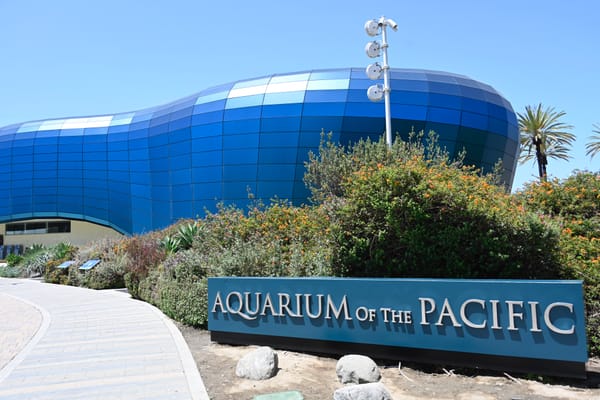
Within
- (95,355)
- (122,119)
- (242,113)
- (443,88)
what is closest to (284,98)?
(242,113)

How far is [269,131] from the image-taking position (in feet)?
105

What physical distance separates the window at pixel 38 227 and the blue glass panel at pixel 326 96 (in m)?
32.1

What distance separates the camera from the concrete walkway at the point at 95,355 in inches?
216

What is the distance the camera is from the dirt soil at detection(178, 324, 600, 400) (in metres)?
4.98

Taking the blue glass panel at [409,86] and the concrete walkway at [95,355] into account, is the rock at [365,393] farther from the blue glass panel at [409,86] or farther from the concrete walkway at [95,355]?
the blue glass panel at [409,86]

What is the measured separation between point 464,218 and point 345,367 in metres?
3.89

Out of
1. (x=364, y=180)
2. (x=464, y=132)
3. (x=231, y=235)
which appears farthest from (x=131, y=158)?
(x=364, y=180)

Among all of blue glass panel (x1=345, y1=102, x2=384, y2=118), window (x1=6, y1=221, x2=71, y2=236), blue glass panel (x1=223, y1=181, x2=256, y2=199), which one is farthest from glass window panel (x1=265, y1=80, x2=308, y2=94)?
window (x1=6, y1=221, x2=71, y2=236)

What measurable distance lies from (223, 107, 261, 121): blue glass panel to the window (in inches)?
1030

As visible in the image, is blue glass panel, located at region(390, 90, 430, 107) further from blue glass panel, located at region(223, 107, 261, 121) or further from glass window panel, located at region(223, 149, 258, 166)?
glass window panel, located at region(223, 149, 258, 166)

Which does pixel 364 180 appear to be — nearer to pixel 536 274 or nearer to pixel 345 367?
pixel 536 274

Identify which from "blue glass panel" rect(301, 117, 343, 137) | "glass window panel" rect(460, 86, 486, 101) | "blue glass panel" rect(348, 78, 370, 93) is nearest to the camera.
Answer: "blue glass panel" rect(301, 117, 343, 137)

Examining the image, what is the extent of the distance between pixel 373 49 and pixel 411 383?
530 inches

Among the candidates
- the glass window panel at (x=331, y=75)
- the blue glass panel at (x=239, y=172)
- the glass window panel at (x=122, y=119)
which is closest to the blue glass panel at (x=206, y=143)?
the blue glass panel at (x=239, y=172)
